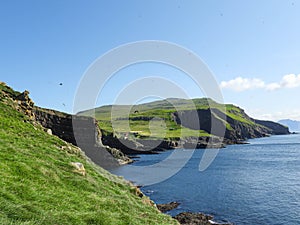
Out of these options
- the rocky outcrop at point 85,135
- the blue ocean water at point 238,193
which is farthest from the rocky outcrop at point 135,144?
the blue ocean water at point 238,193

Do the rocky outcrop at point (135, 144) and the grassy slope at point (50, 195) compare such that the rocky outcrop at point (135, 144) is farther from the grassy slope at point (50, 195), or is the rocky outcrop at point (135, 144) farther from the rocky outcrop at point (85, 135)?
the grassy slope at point (50, 195)

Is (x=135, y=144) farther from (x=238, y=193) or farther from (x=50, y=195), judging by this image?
(x=50, y=195)

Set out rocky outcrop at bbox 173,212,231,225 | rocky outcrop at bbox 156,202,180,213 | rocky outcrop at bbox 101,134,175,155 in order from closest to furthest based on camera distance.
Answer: rocky outcrop at bbox 173,212,231,225 → rocky outcrop at bbox 156,202,180,213 → rocky outcrop at bbox 101,134,175,155

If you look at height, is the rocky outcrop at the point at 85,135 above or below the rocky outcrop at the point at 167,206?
above

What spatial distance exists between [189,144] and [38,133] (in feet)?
566

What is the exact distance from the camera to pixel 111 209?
55.2 feet

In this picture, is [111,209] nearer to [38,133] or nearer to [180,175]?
[38,133]

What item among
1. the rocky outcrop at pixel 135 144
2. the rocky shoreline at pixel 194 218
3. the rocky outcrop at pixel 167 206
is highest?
the rocky outcrop at pixel 135 144

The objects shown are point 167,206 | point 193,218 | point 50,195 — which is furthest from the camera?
point 167,206

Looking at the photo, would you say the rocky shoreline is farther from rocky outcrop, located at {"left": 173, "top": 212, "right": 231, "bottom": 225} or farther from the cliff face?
the cliff face

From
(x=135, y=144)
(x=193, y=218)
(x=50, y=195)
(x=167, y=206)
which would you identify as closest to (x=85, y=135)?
(x=135, y=144)

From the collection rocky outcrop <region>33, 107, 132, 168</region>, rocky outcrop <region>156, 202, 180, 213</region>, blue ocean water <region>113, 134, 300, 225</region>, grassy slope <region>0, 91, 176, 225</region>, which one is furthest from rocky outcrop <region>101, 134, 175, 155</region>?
grassy slope <region>0, 91, 176, 225</region>

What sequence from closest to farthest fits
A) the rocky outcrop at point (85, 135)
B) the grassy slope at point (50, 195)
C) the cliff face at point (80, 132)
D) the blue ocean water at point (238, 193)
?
the grassy slope at point (50, 195)
the blue ocean water at point (238, 193)
the cliff face at point (80, 132)
the rocky outcrop at point (85, 135)

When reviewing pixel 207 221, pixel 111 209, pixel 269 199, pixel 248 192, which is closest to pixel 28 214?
pixel 111 209
